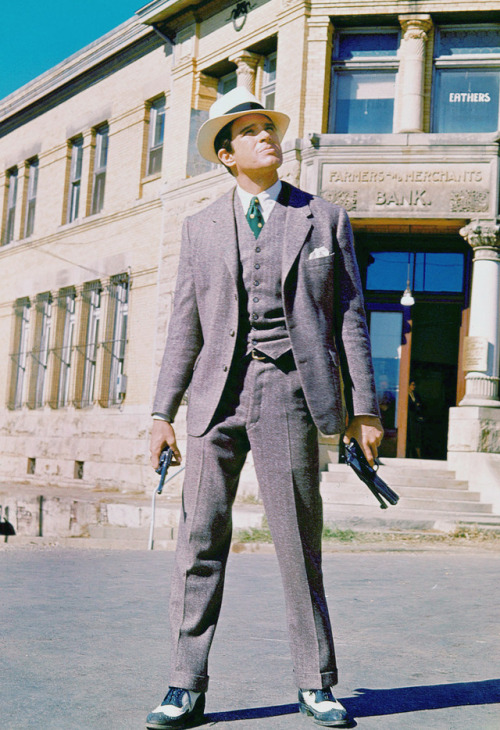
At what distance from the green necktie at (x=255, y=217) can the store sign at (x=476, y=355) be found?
37.5 feet

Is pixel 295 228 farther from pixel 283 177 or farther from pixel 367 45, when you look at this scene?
pixel 367 45

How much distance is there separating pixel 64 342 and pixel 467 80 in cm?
1161

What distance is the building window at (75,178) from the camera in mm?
23266

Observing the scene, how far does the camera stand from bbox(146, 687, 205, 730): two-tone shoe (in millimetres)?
3238

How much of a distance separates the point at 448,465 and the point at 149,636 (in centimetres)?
1034

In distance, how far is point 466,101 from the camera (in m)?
15.8

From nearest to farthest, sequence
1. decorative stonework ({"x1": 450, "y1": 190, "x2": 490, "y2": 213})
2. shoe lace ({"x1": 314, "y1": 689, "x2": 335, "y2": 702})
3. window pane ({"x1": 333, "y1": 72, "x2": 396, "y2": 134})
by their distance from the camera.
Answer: shoe lace ({"x1": 314, "y1": 689, "x2": 335, "y2": 702})
decorative stonework ({"x1": 450, "y1": 190, "x2": 490, "y2": 213})
window pane ({"x1": 333, "y1": 72, "x2": 396, "y2": 134})

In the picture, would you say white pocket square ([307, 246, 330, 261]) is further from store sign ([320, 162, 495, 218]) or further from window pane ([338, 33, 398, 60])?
window pane ([338, 33, 398, 60])

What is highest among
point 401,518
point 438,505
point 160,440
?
point 160,440

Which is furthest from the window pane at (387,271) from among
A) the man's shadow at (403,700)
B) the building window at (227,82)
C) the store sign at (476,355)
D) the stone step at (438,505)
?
the man's shadow at (403,700)

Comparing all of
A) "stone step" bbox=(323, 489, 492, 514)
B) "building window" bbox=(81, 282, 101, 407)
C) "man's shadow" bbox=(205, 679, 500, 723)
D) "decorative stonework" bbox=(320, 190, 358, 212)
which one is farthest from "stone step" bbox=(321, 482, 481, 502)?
"man's shadow" bbox=(205, 679, 500, 723)

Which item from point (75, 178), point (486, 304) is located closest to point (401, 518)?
point (486, 304)

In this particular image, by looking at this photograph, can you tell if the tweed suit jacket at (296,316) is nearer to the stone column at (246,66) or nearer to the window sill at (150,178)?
the stone column at (246,66)

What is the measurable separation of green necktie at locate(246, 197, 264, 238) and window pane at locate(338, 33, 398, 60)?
13.4m
